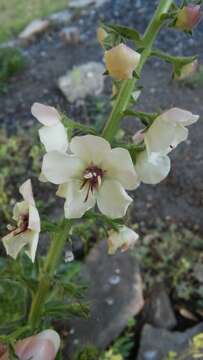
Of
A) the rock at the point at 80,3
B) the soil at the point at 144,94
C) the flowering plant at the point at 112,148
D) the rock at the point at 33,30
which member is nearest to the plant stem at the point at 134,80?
the flowering plant at the point at 112,148

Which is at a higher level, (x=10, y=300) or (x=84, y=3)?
(x=10, y=300)

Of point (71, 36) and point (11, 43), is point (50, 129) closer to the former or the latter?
point (71, 36)

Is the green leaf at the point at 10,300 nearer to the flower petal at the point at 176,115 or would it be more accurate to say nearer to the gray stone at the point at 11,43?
the flower petal at the point at 176,115

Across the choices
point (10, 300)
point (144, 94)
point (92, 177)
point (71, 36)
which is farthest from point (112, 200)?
point (71, 36)

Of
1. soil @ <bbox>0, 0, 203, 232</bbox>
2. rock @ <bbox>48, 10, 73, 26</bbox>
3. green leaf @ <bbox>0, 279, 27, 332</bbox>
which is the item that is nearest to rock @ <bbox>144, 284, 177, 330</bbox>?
soil @ <bbox>0, 0, 203, 232</bbox>

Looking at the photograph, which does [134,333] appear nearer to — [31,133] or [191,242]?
[191,242]
